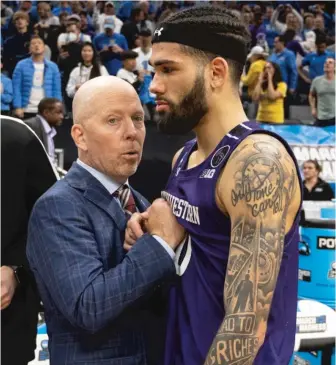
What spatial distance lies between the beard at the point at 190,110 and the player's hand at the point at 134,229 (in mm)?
248

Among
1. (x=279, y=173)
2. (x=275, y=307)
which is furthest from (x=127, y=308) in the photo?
(x=279, y=173)

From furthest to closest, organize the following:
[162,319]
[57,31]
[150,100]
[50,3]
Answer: [50,3] < [57,31] < [150,100] < [162,319]

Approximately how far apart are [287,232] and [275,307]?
19 centimetres

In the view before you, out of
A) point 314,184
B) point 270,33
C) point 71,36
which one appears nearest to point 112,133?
point 314,184

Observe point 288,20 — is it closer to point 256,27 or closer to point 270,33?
point 270,33

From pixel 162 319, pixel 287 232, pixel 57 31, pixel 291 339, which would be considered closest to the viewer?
pixel 287 232

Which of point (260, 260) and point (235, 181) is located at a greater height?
point (235, 181)

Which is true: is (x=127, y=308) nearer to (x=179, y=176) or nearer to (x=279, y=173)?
(x=179, y=176)

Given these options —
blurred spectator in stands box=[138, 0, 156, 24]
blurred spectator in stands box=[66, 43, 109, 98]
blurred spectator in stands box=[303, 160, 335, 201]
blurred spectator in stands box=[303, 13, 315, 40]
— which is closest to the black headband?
blurred spectator in stands box=[303, 160, 335, 201]

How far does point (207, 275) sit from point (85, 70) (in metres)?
8.30

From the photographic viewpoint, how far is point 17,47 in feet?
36.0

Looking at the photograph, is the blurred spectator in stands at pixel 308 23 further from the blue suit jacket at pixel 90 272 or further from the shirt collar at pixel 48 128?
the blue suit jacket at pixel 90 272

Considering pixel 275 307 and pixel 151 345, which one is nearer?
pixel 275 307

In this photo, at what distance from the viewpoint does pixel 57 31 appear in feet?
38.4
